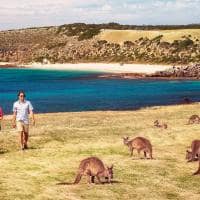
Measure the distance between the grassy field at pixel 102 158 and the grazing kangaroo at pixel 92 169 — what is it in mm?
407

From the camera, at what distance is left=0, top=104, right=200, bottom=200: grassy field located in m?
23.3

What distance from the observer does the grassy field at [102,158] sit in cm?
2331

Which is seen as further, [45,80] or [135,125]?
[45,80]

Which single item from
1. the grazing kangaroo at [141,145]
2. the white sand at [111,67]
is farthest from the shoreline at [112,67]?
the grazing kangaroo at [141,145]

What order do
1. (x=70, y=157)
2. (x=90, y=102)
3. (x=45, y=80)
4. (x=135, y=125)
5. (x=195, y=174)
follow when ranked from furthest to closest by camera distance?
(x=45, y=80) → (x=90, y=102) → (x=135, y=125) → (x=70, y=157) → (x=195, y=174)

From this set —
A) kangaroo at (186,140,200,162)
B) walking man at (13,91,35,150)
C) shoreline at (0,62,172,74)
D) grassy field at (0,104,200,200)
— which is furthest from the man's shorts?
shoreline at (0,62,172,74)

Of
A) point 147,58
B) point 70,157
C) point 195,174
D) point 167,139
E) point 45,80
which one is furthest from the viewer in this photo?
point 147,58

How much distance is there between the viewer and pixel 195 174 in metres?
26.4

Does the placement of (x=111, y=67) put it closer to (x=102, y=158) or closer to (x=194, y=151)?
(x=102, y=158)

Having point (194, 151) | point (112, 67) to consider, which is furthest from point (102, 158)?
point (112, 67)

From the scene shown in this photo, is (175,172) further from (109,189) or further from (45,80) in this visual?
(45,80)

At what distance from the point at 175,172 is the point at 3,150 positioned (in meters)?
8.75

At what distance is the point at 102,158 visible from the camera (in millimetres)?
29406

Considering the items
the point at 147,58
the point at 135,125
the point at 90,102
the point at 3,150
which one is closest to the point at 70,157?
the point at 3,150
